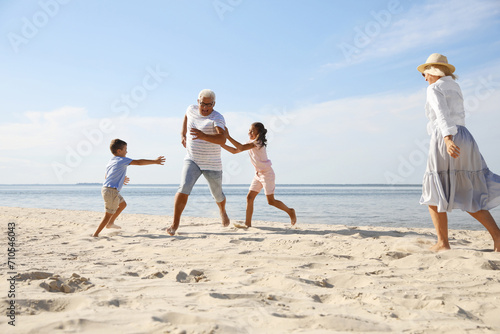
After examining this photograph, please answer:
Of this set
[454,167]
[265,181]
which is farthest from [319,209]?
[454,167]

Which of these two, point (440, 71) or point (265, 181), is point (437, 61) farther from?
point (265, 181)

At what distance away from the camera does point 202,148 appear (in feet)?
17.9

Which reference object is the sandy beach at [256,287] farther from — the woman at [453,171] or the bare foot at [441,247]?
the woman at [453,171]

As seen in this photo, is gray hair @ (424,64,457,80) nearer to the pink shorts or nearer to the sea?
the pink shorts

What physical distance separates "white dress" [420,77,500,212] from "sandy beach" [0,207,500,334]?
0.51m

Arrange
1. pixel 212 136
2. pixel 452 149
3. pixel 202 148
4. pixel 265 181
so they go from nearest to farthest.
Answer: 1. pixel 452 149
2. pixel 212 136
3. pixel 202 148
4. pixel 265 181

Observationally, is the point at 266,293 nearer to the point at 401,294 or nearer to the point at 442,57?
the point at 401,294

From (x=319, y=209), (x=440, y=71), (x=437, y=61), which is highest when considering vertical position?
(x=437, y=61)

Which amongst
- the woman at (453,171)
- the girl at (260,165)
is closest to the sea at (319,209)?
the girl at (260,165)

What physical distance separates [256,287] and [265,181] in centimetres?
341

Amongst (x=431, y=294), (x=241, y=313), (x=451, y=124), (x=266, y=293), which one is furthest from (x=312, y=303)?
(x=451, y=124)

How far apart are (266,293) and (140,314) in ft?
2.72

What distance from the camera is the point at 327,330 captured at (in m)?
1.85

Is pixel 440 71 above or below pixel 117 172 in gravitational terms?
above
